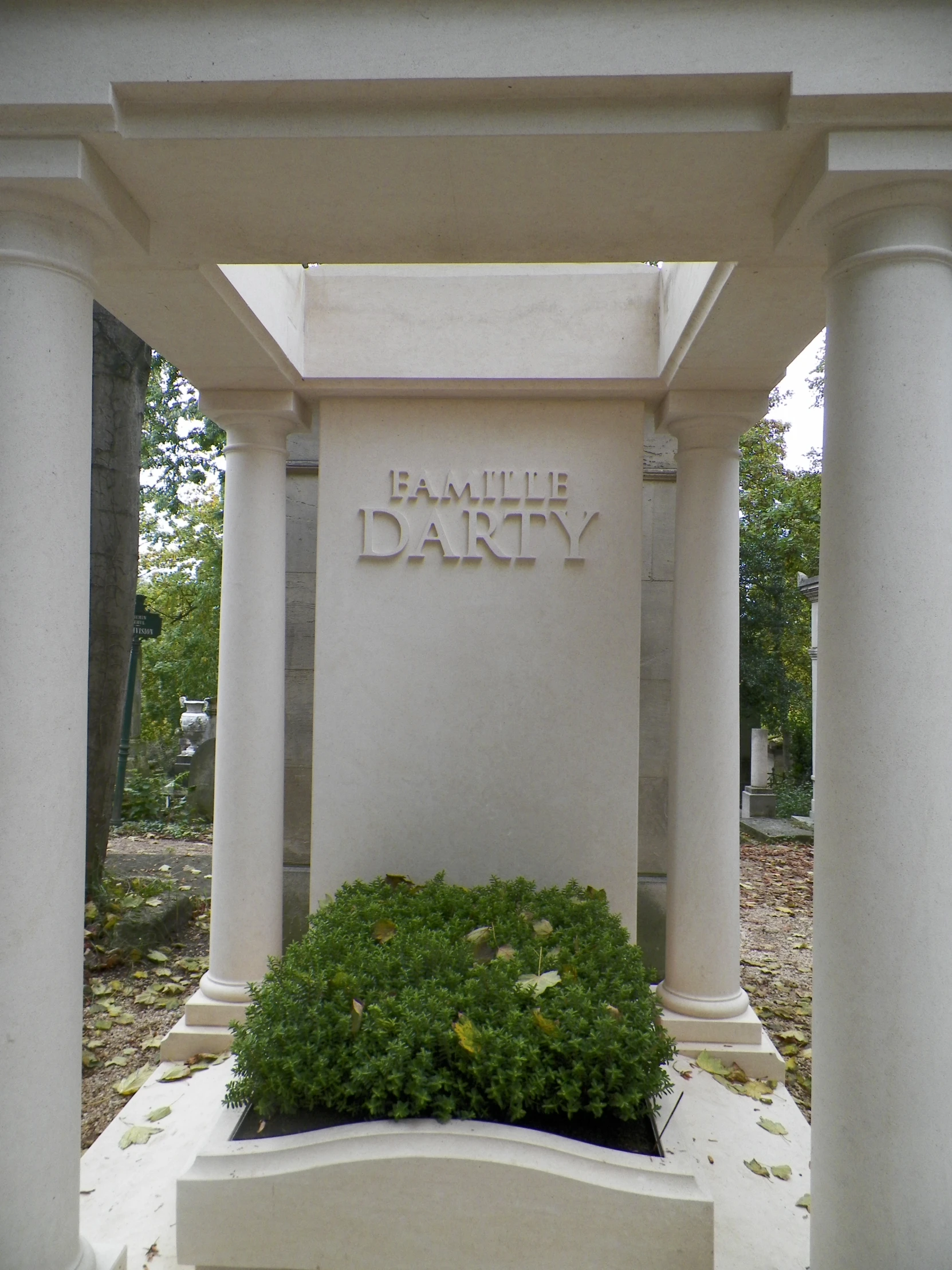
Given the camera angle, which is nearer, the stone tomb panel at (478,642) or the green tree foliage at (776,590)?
the stone tomb panel at (478,642)

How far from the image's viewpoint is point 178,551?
28719 millimetres

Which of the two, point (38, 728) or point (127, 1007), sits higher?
point (38, 728)

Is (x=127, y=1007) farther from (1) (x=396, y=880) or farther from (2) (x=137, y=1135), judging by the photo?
(1) (x=396, y=880)

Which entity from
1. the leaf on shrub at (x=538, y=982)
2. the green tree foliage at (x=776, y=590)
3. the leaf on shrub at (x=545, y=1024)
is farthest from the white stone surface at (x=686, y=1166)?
the green tree foliage at (x=776, y=590)

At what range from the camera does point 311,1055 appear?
457cm

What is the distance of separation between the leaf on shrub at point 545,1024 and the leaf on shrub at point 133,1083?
3695mm

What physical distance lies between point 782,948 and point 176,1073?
7330 millimetres

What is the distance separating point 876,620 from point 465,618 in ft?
14.9

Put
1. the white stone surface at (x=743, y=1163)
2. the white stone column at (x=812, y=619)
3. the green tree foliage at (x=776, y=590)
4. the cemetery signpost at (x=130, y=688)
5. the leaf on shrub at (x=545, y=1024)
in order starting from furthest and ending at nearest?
the green tree foliage at (x=776, y=590) < the white stone column at (x=812, y=619) < the cemetery signpost at (x=130, y=688) < the white stone surface at (x=743, y=1163) < the leaf on shrub at (x=545, y=1024)

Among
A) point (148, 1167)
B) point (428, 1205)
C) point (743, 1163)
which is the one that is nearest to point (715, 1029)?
point (743, 1163)

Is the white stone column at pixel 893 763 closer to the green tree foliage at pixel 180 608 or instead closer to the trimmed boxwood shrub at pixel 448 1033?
the trimmed boxwood shrub at pixel 448 1033

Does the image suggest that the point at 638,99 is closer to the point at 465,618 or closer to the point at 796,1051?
the point at 465,618

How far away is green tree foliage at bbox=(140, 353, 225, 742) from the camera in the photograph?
17.3 meters

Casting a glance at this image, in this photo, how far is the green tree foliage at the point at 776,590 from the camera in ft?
79.5
